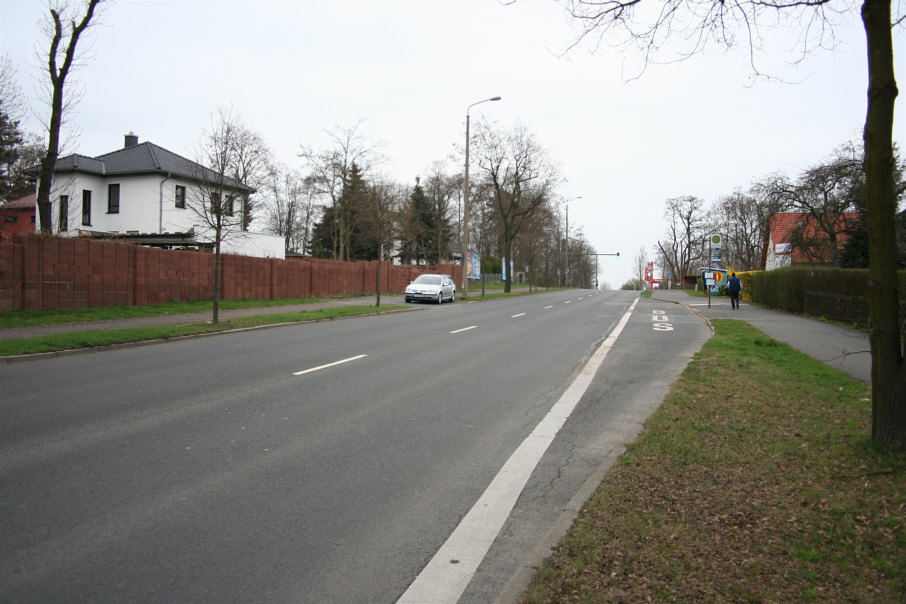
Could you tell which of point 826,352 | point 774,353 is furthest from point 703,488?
point 826,352

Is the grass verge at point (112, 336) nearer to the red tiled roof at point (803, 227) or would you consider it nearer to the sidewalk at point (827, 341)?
the sidewalk at point (827, 341)

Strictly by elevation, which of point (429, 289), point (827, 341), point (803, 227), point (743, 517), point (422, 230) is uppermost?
point (422, 230)

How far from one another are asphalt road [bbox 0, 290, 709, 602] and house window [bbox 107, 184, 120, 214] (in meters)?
35.0

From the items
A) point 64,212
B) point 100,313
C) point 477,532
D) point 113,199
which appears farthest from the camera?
point 113,199

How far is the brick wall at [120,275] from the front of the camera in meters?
17.2

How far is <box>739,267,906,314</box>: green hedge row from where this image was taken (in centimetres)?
1980

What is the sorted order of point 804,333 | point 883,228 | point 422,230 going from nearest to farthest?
1. point 883,228
2. point 804,333
3. point 422,230

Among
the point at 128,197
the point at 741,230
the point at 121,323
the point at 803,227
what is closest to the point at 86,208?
the point at 128,197

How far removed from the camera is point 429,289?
3312cm

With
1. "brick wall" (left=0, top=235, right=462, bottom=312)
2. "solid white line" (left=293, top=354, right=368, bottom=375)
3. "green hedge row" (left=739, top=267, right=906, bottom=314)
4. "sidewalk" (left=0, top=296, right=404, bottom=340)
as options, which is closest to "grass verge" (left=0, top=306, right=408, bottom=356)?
"sidewalk" (left=0, top=296, right=404, bottom=340)

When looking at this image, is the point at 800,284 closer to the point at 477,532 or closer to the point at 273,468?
the point at 477,532

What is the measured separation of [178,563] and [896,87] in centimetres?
623

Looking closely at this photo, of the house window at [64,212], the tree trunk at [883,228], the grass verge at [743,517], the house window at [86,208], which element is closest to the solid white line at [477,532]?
the grass verge at [743,517]

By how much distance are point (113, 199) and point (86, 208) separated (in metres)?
1.85
